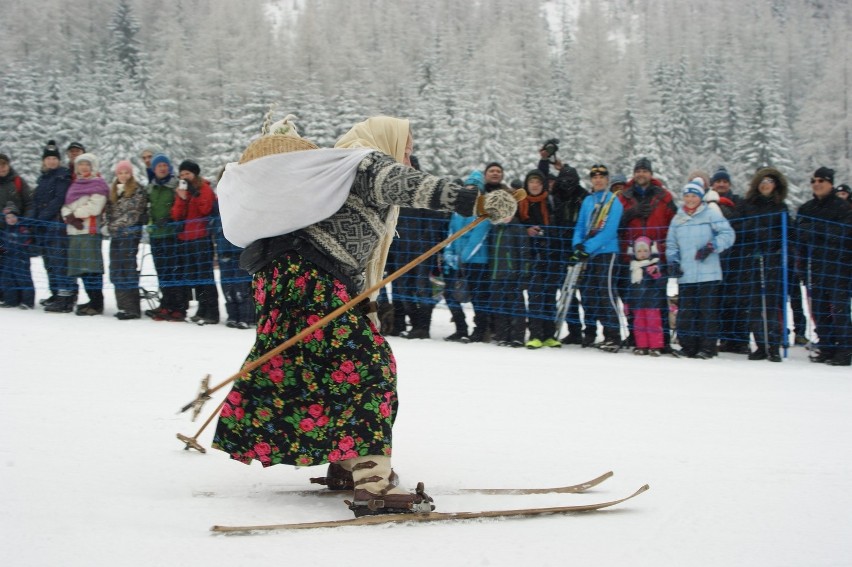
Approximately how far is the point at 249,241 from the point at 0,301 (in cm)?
798

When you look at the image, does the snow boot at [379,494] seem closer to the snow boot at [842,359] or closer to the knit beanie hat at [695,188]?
the knit beanie hat at [695,188]

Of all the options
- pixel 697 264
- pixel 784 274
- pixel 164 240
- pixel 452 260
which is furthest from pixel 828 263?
pixel 164 240

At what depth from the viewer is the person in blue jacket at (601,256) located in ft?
26.6

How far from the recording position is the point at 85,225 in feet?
30.1

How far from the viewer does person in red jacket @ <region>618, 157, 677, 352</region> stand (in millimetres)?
8219

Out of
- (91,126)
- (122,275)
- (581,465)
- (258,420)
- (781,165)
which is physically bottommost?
(581,465)

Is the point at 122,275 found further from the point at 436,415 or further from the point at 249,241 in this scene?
the point at 249,241

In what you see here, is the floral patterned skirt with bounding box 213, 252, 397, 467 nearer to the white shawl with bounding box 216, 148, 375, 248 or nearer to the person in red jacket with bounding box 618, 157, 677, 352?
the white shawl with bounding box 216, 148, 375, 248

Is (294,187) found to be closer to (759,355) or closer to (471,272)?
(471,272)

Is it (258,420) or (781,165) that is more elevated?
(781,165)

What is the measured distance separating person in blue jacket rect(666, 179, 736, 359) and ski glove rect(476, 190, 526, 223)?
17.0ft

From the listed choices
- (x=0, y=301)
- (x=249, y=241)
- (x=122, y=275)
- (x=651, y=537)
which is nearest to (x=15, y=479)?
(x=249, y=241)

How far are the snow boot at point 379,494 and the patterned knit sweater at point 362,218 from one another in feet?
2.34

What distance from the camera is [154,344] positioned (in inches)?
280
